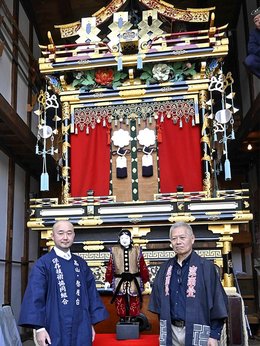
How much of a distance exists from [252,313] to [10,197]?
15.7 ft

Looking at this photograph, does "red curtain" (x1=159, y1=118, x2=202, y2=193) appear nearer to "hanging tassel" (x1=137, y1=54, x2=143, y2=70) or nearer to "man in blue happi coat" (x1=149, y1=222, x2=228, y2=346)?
"hanging tassel" (x1=137, y1=54, x2=143, y2=70)

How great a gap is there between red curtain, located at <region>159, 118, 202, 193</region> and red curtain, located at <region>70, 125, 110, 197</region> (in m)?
0.81

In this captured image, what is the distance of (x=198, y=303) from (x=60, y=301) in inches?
38.4

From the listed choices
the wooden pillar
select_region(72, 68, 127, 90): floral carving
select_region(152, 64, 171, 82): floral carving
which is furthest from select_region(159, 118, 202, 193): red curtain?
the wooden pillar

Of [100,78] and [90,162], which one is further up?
[100,78]

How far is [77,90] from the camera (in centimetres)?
617

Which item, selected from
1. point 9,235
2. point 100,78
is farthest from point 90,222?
point 100,78

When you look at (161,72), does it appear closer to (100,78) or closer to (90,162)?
(100,78)

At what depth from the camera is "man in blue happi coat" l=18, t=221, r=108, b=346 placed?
9.12ft

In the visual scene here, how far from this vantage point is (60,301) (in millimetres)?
2865

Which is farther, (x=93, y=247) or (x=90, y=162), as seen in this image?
(x=90, y=162)

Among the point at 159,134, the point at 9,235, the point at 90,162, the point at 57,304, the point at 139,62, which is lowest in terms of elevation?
the point at 57,304

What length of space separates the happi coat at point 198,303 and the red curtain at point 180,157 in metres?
3.08

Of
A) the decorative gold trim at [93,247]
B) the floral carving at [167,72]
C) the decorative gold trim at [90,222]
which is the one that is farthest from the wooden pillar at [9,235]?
the floral carving at [167,72]
